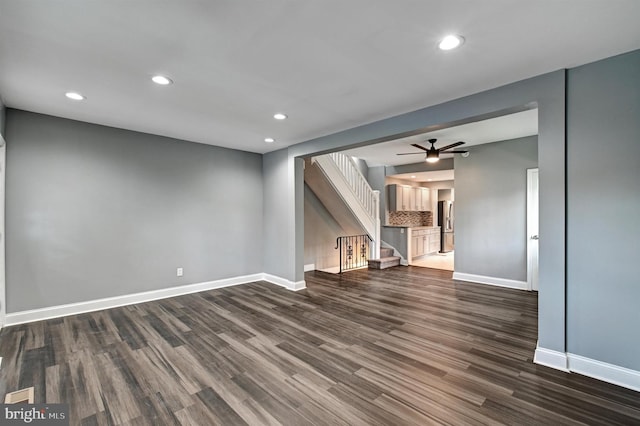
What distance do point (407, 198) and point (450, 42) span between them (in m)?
6.48

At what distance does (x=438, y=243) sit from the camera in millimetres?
9836

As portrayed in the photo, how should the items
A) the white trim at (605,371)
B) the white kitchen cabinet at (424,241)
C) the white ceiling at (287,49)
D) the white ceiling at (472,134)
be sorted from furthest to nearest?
1. the white kitchen cabinet at (424,241)
2. the white ceiling at (472,134)
3. the white trim at (605,371)
4. the white ceiling at (287,49)

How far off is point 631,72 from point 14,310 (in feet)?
22.2

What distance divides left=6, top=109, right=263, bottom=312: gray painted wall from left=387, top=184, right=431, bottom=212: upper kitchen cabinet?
163 inches

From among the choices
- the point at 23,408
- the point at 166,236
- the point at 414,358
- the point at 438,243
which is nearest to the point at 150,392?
the point at 23,408

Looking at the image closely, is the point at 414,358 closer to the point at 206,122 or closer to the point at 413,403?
the point at 413,403

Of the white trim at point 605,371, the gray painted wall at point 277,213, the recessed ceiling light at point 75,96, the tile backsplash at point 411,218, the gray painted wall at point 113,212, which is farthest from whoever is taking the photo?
the tile backsplash at point 411,218

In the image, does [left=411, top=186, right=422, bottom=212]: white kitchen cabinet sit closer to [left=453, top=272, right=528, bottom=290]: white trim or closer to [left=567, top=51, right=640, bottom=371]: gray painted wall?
[left=453, top=272, right=528, bottom=290]: white trim

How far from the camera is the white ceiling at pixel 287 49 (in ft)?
5.69

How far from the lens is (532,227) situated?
4992 millimetres

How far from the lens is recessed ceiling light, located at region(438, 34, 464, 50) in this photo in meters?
2.00

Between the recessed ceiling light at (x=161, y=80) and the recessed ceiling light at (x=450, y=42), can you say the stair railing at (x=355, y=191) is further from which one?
the recessed ceiling light at (x=450, y=42)

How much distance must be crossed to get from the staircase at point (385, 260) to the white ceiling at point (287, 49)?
4.46 metres

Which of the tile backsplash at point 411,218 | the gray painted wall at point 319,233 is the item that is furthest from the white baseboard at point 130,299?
the tile backsplash at point 411,218
